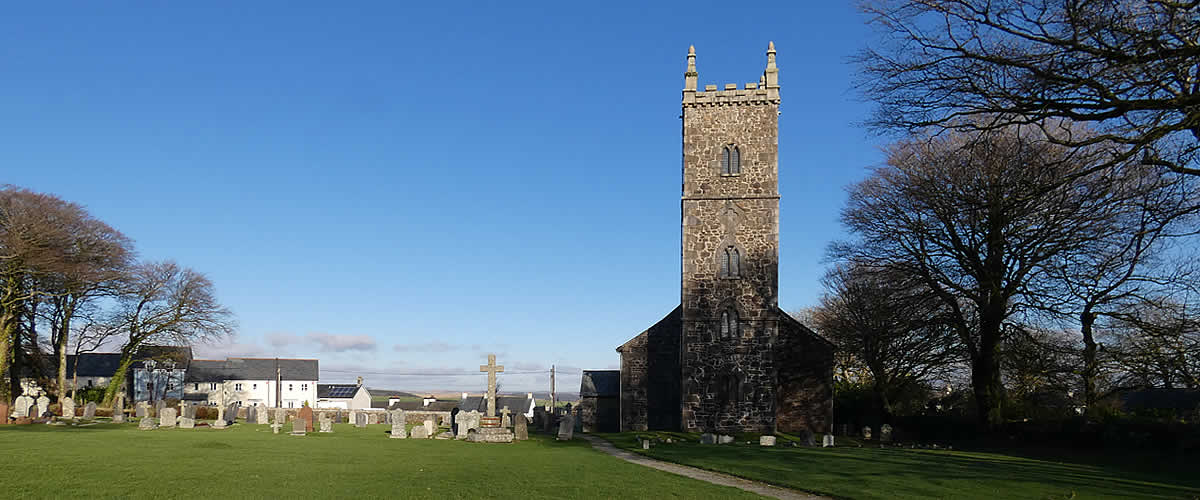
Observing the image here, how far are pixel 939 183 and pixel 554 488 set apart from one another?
19707mm

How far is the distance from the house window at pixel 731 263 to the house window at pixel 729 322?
139 centimetres

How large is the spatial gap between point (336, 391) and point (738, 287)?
67796 mm

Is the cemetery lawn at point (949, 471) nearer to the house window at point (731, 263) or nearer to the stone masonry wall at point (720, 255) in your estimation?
the stone masonry wall at point (720, 255)

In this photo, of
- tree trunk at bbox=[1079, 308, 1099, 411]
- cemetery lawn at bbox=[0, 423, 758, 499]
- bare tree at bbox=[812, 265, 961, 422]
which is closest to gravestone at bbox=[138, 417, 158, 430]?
cemetery lawn at bbox=[0, 423, 758, 499]

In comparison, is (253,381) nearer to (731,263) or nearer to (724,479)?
(731,263)

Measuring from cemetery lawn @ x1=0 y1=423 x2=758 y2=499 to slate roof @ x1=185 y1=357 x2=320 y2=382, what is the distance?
60802 millimetres

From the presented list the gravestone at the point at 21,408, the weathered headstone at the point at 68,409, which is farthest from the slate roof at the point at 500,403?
the gravestone at the point at 21,408

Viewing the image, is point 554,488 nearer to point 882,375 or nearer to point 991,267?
point 991,267

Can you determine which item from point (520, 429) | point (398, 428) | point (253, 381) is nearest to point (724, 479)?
point (520, 429)

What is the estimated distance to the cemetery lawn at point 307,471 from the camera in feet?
44.6

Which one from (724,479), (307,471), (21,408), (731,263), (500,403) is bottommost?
(500,403)

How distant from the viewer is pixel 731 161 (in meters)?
36.1

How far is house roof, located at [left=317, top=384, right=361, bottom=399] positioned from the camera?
91750mm

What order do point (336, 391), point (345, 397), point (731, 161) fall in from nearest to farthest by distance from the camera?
point (731, 161) → point (345, 397) → point (336, 391)
